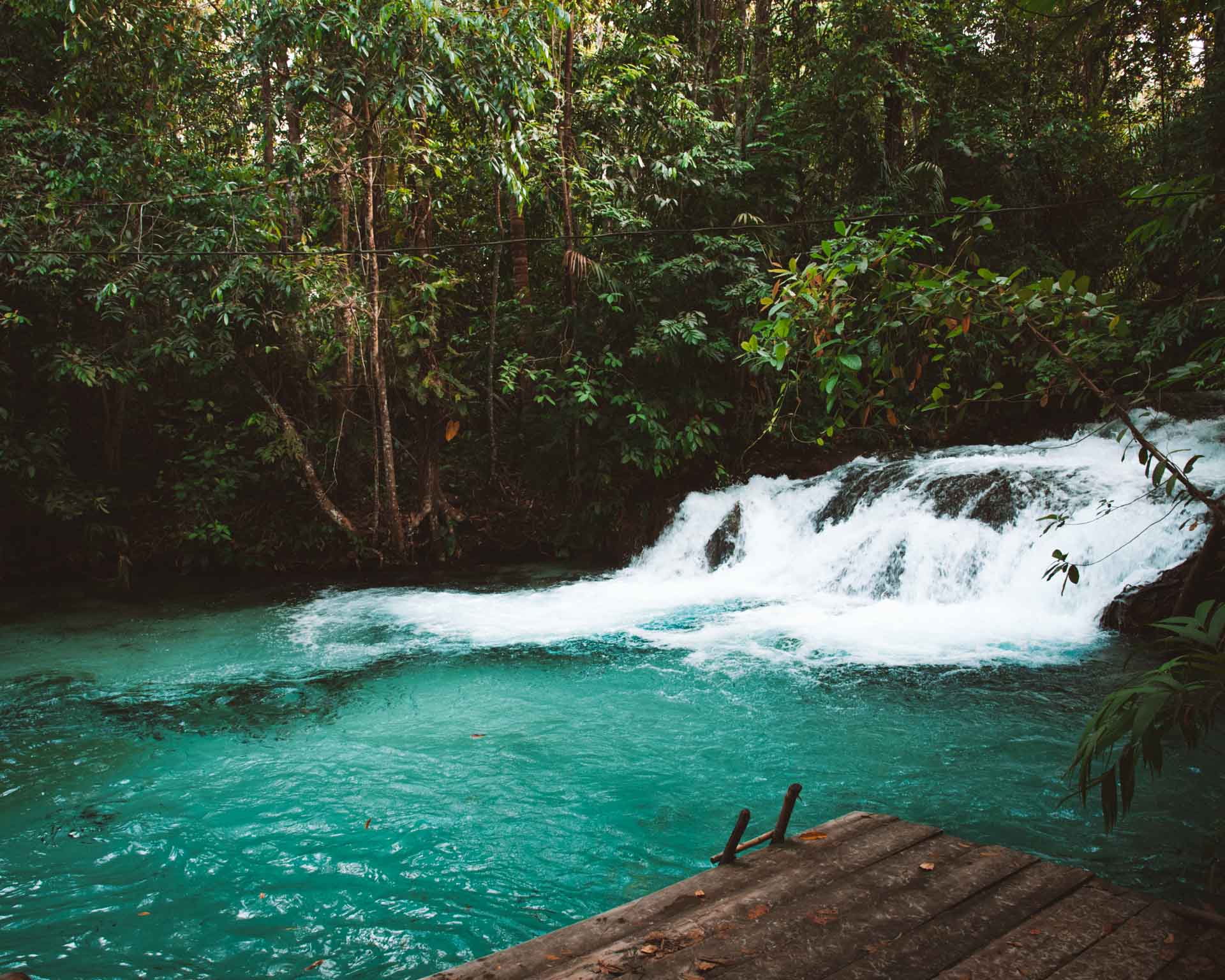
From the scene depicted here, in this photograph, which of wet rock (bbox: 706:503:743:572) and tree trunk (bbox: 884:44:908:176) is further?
tree trunk (bbox: 884:44:908:176)

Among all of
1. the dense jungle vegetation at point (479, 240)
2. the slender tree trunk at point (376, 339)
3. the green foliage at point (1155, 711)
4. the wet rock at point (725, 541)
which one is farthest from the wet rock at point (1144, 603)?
the slender tree trunk at point (376, 339)

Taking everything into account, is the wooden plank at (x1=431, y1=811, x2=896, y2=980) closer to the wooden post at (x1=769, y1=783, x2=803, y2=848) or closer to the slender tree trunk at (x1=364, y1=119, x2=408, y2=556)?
the wooden post at (x1=769, y1=783, x2=803, y2=848)

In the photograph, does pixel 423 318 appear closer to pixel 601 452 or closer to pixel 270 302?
pixel 270 302

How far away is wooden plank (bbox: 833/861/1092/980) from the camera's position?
2.05m

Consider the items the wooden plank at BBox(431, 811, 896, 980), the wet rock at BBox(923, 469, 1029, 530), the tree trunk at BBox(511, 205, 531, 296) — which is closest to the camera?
the wooden plank at BBox(431, 811, 896, 980)

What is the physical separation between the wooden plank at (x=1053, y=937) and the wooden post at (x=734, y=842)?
66 centimetres

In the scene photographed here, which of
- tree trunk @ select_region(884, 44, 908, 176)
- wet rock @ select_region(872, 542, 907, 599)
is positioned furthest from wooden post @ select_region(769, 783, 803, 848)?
tree trunk @ select_region(884, 44, 908, 176)

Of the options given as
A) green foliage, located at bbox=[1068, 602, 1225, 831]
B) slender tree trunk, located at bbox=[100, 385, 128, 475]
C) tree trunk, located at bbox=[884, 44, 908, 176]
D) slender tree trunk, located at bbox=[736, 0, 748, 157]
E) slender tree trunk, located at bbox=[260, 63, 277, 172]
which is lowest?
green foliage, located at bbox=[1068, 602, 1225, 831]

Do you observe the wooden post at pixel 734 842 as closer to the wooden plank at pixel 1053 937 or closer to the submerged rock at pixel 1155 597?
the wooden plank at pixel 1053 937

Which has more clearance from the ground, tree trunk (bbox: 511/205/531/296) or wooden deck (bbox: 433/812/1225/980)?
tree trunk (bbox: 511/205/531/296)

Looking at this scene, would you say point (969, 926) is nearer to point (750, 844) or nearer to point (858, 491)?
point (750, 844)

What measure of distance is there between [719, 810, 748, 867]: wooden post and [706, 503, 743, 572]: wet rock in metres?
7.73

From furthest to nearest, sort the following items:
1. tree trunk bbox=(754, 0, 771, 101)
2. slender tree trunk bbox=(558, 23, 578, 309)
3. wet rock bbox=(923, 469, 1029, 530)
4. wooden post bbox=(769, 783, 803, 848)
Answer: tree trunk bbox=(754, 0, 771, 101) < slender tree trunk bbox=(558, 23, 578, 309) < wet rock bbox=(923, 469, 1029, 530) < wooden post bbox=(769, 783, 803, 848)

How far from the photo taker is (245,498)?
38.0 ft
